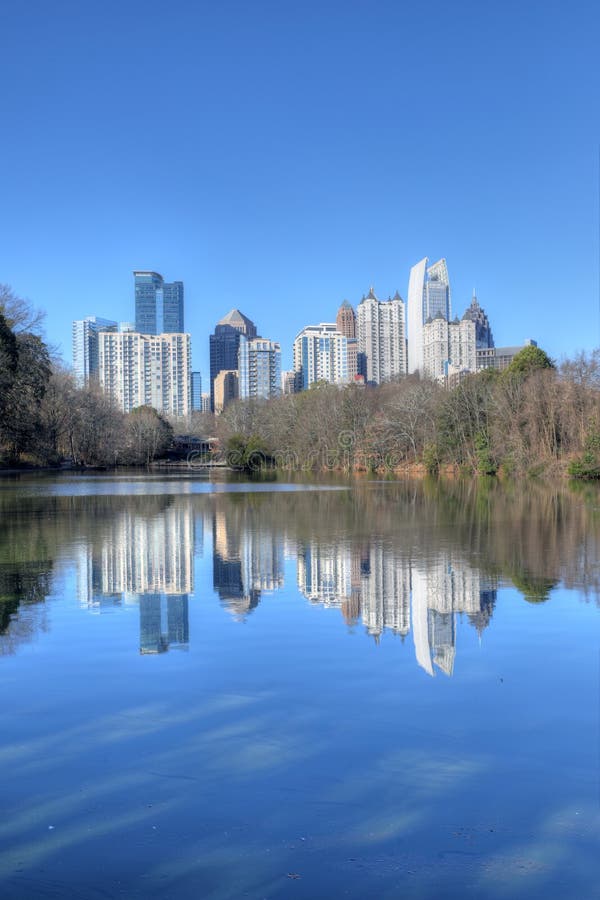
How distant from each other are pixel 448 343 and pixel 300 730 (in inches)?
7243

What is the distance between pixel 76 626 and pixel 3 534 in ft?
29.6

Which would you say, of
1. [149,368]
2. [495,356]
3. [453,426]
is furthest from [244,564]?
[149,368]

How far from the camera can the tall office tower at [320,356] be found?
18662 cm

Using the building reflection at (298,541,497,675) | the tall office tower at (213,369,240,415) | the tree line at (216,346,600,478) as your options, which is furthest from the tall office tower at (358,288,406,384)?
the building reflection at (298,541,497,675)

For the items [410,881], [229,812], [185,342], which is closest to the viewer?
[410,881]

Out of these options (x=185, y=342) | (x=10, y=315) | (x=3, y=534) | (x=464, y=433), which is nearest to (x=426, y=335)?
(x=185, y=342)

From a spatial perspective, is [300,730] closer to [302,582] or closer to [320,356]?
[302,582]

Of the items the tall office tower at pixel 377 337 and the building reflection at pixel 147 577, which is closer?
the building reflection at pixel 147 577

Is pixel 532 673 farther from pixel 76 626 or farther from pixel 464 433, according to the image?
pixel 464 433

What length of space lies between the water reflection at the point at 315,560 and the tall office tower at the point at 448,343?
160 m

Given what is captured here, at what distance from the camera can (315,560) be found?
12977 mm

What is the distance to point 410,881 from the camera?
346 cm

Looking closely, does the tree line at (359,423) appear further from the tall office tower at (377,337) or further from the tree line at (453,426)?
the tall office tower at (377,337)

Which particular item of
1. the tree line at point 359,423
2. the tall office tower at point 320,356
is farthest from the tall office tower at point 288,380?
the tree line at point 359,423
